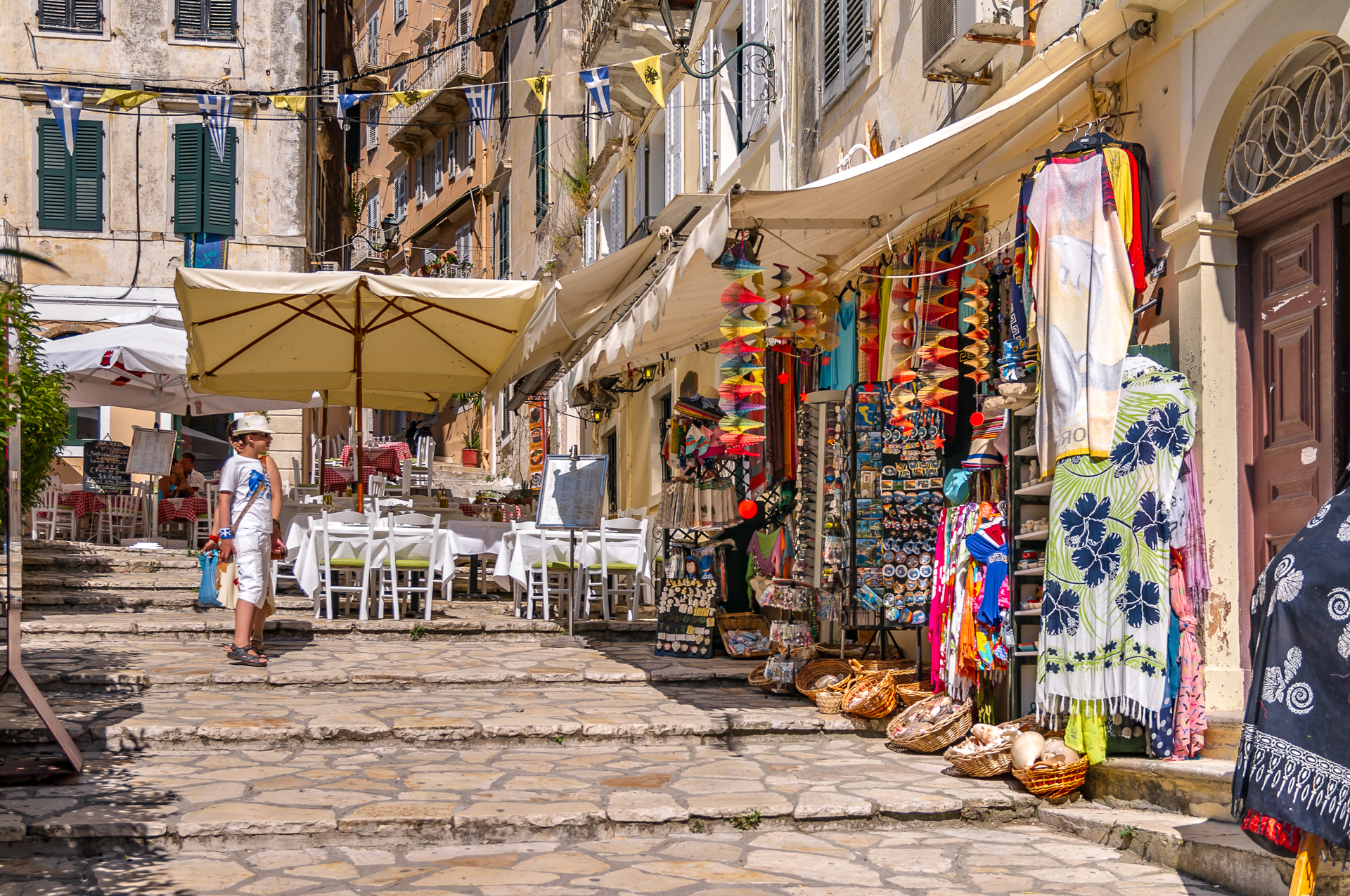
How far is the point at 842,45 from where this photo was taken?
10.4m

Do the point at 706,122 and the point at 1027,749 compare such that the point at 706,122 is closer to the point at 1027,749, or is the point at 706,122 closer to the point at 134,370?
the point at 134,370

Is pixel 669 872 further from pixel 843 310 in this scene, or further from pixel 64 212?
pixel 64 212

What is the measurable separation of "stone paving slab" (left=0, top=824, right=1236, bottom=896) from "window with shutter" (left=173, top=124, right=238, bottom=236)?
17.6 metres

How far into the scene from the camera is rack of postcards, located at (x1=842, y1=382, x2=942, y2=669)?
760cm

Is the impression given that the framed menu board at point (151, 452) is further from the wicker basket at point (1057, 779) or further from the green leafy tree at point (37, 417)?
the wicker basket at point (1057, 779)

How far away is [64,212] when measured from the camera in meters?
20.7

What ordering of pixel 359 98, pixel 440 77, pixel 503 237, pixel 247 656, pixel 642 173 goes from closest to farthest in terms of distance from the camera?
pixel 247 656 → pixel 359 98 → pixel 642 173 → pixel 503 237 → pixel 440 77

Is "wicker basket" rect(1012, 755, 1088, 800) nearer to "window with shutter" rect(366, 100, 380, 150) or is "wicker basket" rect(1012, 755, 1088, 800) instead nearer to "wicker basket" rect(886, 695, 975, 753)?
"wicker basket" rect(886, 695, 975, 753)

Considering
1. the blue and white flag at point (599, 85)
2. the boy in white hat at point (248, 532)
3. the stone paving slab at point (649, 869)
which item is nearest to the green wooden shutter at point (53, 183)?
the blue and white flag at point (599, 85)

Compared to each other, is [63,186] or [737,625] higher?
[63,186]

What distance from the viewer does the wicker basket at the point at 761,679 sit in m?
8.56

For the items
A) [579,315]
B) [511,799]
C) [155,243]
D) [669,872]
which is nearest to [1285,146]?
[669,872]

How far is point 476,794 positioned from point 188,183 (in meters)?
17.6

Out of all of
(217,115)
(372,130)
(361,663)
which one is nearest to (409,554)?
(361,663)
